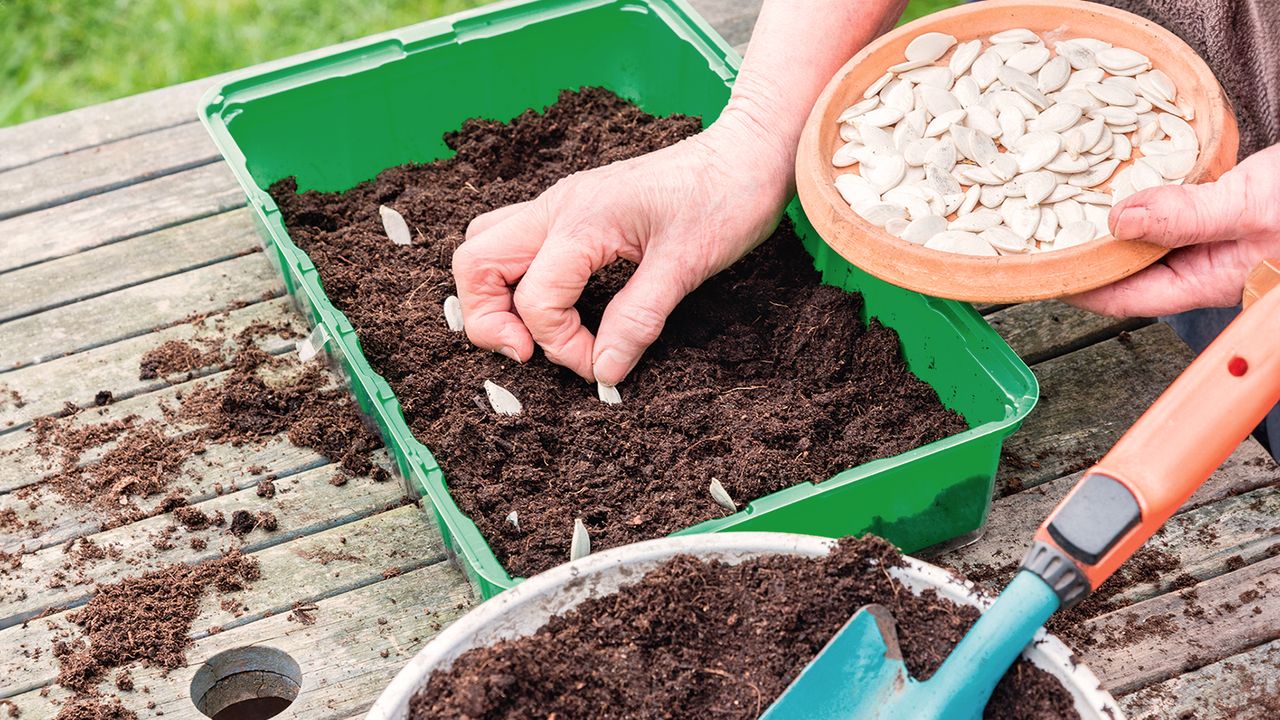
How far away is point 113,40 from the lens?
306 cm

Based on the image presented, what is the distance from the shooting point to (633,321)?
139 centimetres

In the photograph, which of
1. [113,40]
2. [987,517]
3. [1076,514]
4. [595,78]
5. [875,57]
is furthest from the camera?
[113,40]

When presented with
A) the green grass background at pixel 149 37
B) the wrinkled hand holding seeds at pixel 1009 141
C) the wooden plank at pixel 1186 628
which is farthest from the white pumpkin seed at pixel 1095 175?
the green grass background at pixel 149 37

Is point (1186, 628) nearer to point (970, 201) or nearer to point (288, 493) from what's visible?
point (970, 201)

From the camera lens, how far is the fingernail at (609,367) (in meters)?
1.39

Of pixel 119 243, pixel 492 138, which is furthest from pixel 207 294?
pixel 492 138

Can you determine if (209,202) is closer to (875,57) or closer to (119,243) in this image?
(119,243)

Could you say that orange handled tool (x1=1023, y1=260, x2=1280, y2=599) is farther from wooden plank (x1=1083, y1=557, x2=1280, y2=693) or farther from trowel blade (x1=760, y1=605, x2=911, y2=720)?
wooden plank (x1=1083, y1=557, x2=1280, y2=693)

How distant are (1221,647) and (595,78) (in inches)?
49.0

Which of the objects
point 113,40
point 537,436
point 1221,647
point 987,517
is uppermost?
point 113,40

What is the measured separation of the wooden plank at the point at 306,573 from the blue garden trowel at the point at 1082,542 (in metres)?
0.53

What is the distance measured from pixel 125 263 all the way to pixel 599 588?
1050 mm

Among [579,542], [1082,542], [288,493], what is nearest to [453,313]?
[288,493]

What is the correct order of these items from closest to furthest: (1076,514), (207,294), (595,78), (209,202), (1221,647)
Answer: (1076,514)
(1221,647)
(207,294)
(209,202)
(595,78)
